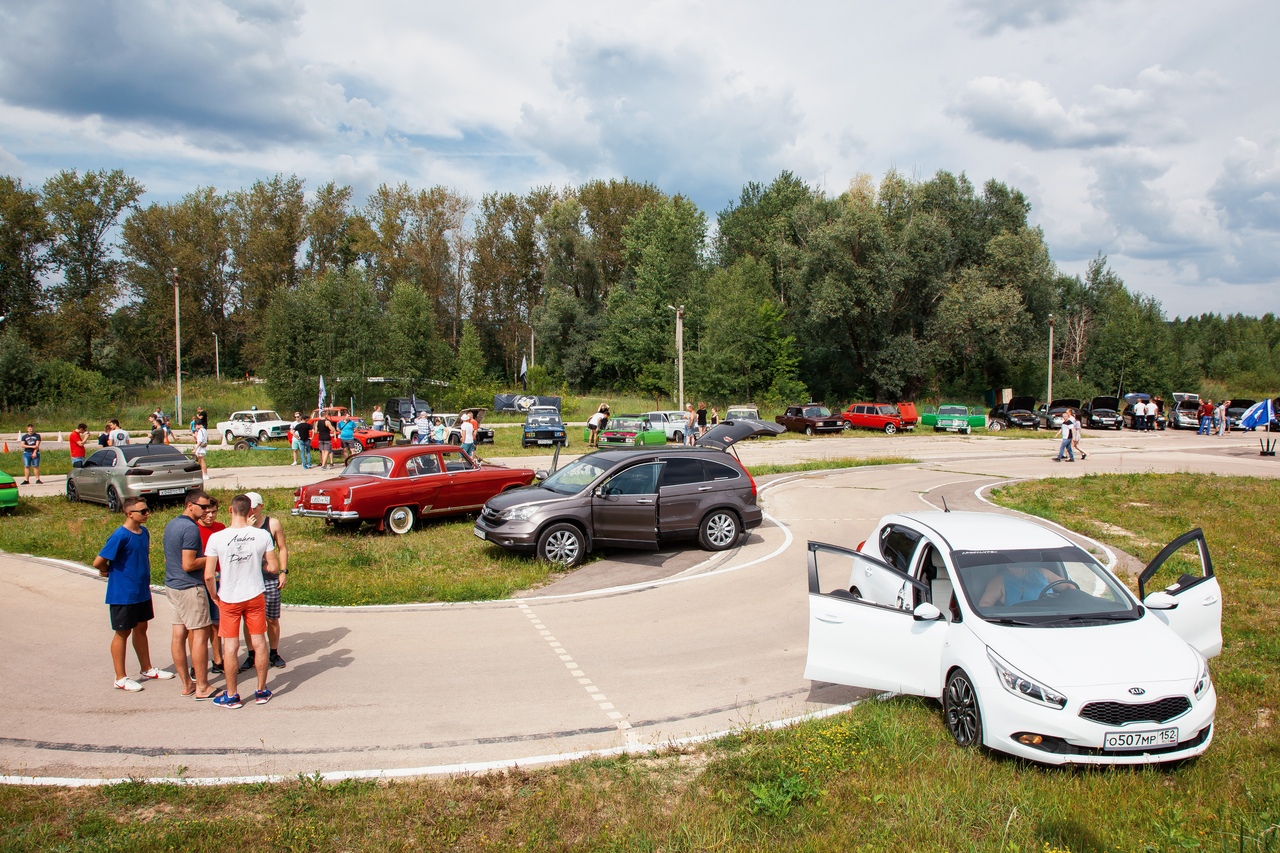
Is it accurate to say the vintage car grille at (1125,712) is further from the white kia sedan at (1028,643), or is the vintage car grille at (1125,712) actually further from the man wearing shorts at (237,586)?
the man wearing shorts at (237,586)

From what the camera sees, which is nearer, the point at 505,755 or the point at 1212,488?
the point at 505,755

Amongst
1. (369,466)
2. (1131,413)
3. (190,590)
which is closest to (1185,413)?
(1131,413)

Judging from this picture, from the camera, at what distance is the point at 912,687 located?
6172mm

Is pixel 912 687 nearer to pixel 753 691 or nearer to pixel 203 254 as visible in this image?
pixel 753 691

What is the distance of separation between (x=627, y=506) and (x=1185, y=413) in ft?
156

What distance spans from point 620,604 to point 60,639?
20.7 ft

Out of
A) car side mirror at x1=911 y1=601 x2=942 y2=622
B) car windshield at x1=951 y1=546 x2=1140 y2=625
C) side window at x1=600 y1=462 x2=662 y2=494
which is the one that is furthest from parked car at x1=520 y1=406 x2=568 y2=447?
car side mirror at x1=911 y1=601 x2=942 y2=622

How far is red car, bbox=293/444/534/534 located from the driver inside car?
11217 mm

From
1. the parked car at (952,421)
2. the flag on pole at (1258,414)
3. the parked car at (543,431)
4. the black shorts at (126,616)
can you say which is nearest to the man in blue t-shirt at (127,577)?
the black shorts at (126,616)

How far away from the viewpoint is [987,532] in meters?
6.84

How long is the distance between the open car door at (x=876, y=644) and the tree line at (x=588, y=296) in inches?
1943

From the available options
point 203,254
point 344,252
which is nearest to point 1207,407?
point 344,252

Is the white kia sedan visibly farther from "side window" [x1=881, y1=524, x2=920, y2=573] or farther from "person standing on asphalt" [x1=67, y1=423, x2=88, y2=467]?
"person standing on asphalt" [x1=67, y1=423, x2=88, y2=467]

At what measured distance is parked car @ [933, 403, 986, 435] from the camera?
148ft
